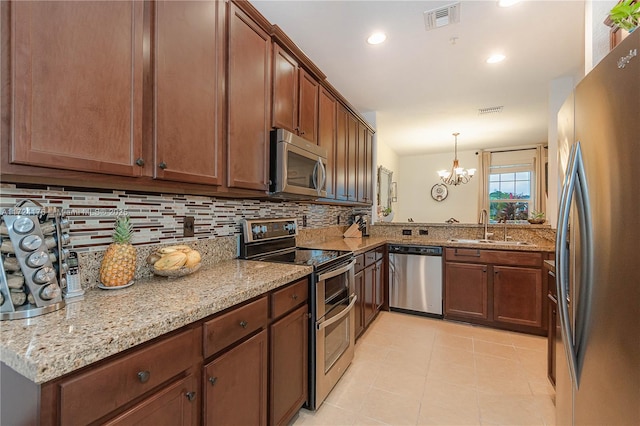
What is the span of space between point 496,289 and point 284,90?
9.36 ft

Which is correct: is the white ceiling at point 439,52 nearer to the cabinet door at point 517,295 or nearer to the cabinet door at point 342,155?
the cabinet door at point 342,155

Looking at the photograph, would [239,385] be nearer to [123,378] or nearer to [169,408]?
[169,408]

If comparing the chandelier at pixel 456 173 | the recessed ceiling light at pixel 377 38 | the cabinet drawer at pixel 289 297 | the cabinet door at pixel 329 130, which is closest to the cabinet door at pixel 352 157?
the cabinet door at pixel 329 130

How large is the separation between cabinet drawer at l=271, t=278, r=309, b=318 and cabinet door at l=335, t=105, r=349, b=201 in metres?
1.42

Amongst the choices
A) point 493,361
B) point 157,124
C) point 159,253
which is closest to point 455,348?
point 493,361

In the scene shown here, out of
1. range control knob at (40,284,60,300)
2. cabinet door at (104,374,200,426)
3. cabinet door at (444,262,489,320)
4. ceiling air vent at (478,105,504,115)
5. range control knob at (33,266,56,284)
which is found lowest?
cabinet door at (444,262,489,320)

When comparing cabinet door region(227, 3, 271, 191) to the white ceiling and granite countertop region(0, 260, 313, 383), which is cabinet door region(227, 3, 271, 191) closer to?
the white ceiling

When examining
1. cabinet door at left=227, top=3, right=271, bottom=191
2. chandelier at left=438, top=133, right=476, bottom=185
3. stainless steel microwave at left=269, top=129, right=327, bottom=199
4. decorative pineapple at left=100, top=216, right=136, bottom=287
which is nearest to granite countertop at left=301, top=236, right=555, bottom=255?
stainless steel microwave at left=269, top=129, right=327, bottom=199

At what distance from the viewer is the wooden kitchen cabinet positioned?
278 centimetres

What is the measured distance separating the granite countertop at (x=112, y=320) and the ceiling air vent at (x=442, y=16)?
6.78 feet

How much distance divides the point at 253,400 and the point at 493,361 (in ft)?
6.84

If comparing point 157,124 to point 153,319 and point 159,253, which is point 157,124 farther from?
point 153,319

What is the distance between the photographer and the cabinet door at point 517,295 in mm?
2775

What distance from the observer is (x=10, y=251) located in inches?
31.8
